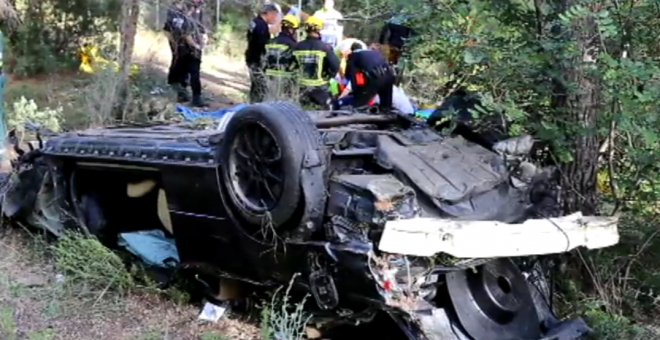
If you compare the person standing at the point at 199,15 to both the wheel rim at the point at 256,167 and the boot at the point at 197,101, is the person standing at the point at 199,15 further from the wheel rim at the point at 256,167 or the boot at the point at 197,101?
the wheel rim at the point at 256,167

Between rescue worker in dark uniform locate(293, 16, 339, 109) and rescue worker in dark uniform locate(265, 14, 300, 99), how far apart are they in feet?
0.45

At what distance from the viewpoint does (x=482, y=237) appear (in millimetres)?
4320

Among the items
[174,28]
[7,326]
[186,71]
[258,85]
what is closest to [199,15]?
[174,28]

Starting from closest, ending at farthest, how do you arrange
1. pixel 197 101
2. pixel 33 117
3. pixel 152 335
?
pixel 152 335 < pixel 33 117 < pixel 197 101

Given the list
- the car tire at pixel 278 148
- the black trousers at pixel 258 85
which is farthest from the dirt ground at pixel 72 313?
the black trousers at pixel 258 85

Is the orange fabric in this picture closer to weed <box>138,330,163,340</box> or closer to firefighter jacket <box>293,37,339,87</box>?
firefighter jacket <box>293,37,339,87</box>

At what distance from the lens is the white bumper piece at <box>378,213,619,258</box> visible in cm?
420

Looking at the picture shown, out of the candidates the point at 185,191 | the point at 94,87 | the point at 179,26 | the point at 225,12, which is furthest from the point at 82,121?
the point at 225,12

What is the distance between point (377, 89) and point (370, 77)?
0.12m

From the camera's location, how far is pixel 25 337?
16.4 ft

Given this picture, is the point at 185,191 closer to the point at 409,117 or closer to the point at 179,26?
the point at 409,117

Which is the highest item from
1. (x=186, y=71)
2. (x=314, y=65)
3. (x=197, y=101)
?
(x=314, y=65)

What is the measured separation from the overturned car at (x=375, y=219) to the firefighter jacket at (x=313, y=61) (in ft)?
13.1

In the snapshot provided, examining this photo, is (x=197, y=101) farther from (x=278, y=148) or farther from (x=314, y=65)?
(x=278, y=148)
